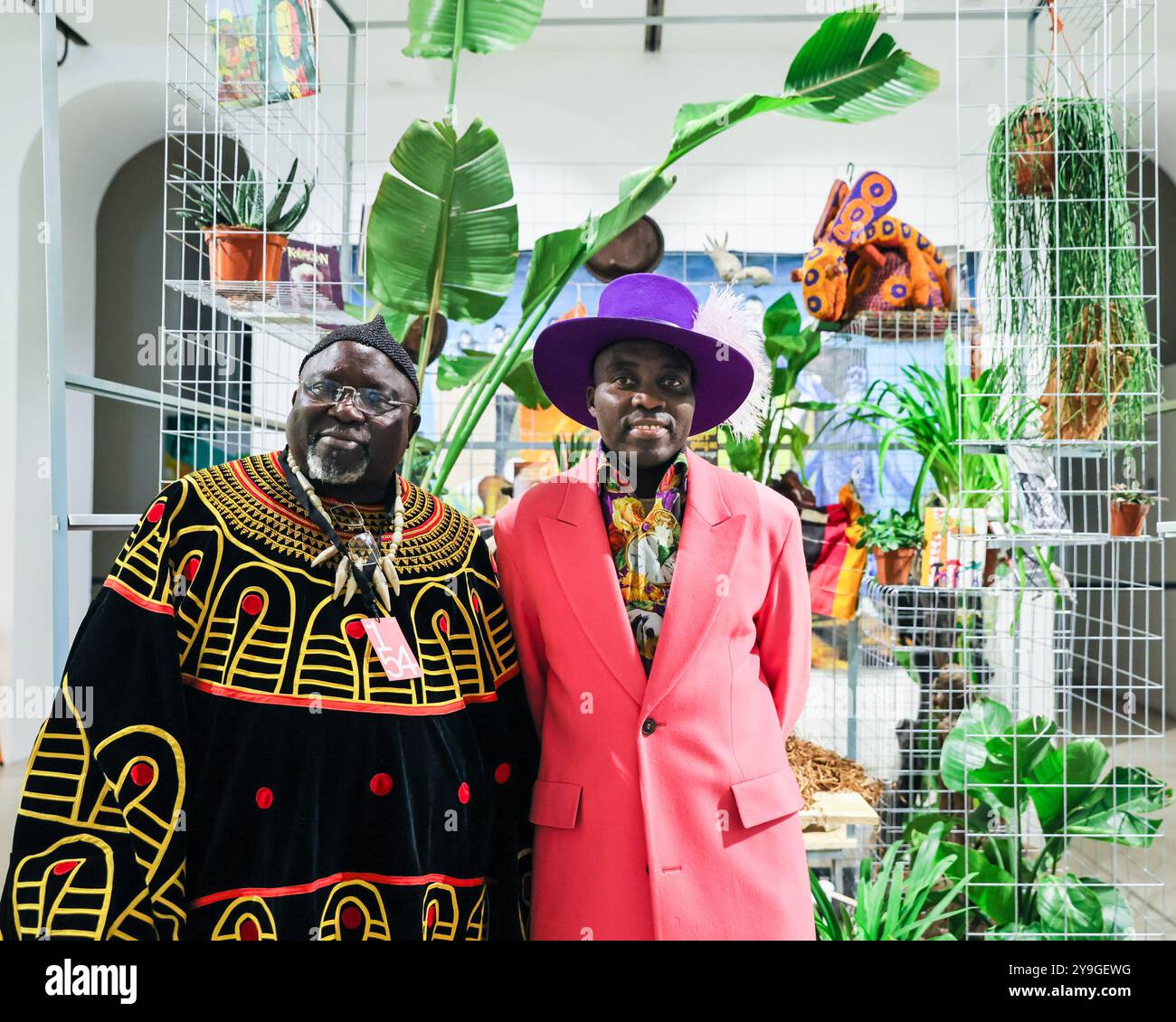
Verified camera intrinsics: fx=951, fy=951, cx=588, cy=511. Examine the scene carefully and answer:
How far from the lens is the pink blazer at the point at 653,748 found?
158cm

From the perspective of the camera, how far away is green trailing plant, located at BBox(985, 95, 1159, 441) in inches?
99.9

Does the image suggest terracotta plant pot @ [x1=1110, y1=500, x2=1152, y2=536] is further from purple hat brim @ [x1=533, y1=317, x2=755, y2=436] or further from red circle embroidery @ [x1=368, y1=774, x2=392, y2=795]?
red circle embroidery @ [x1=368, y1=774, x2=392, y2=795]

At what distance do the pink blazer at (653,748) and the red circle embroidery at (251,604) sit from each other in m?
0.46

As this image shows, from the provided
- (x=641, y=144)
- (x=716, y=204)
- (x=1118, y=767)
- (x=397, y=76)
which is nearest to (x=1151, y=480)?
(x=716, y=204)

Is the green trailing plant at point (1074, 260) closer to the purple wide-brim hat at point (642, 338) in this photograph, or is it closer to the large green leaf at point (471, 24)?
the purple wide-brim hat at point (642, 338)

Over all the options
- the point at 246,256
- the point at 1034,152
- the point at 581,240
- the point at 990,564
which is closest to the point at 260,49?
the point at 246,256

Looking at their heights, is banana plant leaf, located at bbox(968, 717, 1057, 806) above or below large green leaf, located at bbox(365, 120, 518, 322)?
below

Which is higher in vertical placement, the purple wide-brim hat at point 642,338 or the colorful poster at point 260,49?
the colorful poster at point 260,49

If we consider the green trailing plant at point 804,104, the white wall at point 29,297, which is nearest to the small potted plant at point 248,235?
the green trailing plant at point 804,104

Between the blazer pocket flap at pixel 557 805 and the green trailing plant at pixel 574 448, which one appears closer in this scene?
the blazer pocket flap at pixel 557 805

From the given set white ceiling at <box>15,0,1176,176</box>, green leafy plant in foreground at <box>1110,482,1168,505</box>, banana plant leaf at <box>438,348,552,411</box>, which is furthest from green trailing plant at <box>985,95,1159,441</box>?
white ceiling at <box>15,0,1176,176</box>

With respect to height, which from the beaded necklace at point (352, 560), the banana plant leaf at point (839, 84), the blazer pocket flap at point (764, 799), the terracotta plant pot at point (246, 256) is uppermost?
the banana plant leaf at point (839, 84)

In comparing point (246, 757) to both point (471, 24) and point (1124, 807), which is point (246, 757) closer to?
point (471, 24)

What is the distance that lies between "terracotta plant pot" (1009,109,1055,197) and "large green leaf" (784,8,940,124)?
0.27 m
